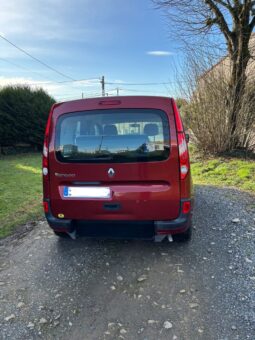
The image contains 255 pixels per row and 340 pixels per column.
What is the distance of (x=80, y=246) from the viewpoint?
3.60 m

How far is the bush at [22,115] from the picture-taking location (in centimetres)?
1381

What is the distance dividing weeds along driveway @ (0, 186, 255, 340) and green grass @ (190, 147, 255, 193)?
2567mm

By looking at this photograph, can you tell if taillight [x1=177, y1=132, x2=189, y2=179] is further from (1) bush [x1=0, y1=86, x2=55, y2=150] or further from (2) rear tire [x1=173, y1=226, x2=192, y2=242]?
(1) bush [x1=0, y1=86, x2=55, y2=150]

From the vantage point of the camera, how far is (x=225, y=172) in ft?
24.0

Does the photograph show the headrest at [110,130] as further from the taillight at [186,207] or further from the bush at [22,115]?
the bush at [22,115]

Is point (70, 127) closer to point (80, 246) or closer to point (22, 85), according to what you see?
point (80, 246)

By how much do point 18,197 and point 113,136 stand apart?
381cm

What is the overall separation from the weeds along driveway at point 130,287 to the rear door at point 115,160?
0.60 meters

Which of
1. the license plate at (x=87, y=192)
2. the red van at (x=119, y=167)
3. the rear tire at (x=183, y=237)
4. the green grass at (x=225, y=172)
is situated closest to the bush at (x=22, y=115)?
the green grass at (x=225, y=172)

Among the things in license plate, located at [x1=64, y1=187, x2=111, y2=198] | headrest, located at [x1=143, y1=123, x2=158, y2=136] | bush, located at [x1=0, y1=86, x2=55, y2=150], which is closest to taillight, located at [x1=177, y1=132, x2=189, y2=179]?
headrest, located at [x1=143, y1=123, x2=158, y2=136]

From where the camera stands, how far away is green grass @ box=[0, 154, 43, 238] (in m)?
4.64

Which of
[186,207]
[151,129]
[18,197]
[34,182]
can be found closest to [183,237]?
[186,207]

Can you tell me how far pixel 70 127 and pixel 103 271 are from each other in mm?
1596

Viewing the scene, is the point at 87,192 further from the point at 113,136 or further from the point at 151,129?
the point at 151,129
